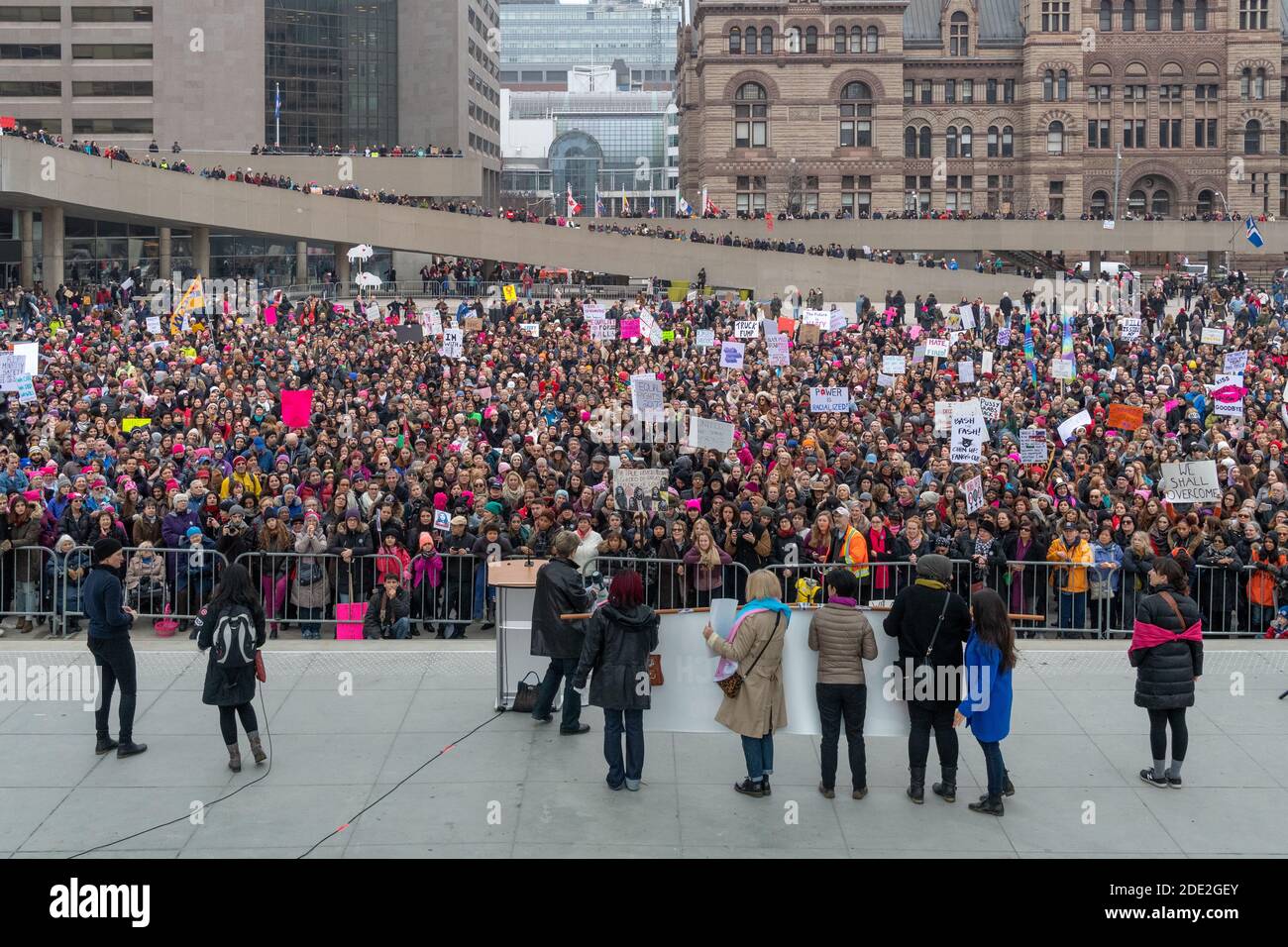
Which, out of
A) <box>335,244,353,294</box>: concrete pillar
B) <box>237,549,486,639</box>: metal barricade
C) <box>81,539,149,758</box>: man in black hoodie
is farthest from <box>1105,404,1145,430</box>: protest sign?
<box>335,244,353,294</box>: concrete pillar

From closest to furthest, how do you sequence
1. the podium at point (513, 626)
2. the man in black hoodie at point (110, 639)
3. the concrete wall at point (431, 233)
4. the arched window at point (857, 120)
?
the man in black hoodie at point (110, 639) → the podium at point (513, 626) → the concrete wall at point (431, 233) → the arched window at point (857, 120)

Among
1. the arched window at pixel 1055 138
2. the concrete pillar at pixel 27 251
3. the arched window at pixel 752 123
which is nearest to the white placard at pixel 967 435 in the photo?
the concrete pillar at pixel 27 251

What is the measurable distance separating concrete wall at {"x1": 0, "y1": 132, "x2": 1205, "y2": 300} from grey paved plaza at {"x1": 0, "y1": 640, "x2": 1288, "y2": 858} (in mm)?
41293

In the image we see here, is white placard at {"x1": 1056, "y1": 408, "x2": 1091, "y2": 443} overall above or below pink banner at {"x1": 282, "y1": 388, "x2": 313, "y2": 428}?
below

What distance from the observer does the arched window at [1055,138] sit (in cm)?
9088

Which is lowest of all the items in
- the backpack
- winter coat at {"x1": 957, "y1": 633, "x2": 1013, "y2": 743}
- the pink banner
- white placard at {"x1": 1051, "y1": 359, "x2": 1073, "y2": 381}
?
winter coat at {"x1": 957, "y1": 633, "x2": 1013, "y2": 743}

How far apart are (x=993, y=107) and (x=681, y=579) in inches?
3326

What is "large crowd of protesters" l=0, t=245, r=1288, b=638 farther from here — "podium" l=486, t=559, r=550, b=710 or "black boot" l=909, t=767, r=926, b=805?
"black boot" l=909, t=767, r=926, b=805

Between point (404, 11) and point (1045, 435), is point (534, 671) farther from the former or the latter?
point (404, 11)

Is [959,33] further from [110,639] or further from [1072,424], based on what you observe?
[110,639]

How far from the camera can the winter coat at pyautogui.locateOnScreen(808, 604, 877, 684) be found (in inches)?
371

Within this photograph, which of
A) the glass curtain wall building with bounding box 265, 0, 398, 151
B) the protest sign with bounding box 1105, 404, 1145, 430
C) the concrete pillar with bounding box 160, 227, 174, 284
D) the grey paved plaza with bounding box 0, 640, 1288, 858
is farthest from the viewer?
the glass curtain wall building with bounding box 265, 0, 398, 151

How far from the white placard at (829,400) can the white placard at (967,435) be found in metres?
3.73

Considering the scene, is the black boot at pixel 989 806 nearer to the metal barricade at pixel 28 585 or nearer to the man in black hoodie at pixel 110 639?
the man in black hoodie at pixel 110 639
